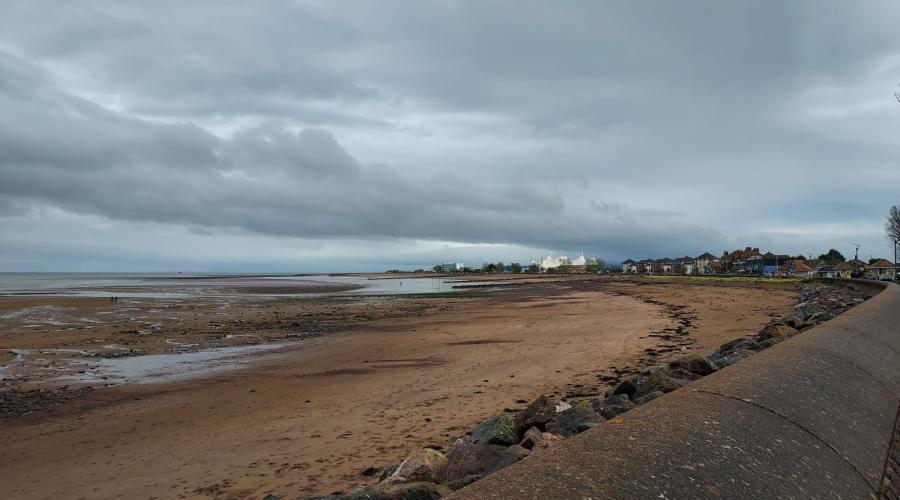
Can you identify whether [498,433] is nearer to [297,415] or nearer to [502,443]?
[502,443]

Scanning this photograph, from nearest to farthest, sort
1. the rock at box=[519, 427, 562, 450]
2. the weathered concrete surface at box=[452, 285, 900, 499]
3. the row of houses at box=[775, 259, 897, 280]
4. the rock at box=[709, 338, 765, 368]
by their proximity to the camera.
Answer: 1. the weathered concrete surface at box=[452, 285, 900, 499]
2. the rock at box=[519, 427, 562, 450]
3. the rock at box=[709, 338, 765, 368]
4. the row of houses at box=[775, 259, 897, 280]

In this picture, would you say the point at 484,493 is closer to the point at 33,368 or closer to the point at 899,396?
the point at 899,396

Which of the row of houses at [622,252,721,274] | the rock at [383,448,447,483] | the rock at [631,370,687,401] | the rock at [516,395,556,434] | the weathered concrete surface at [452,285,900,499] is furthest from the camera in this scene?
the row of houses at [622,252,721,274]

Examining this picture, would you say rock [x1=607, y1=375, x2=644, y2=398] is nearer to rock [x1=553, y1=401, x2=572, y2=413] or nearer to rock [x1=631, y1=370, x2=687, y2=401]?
rock [x1=631, y1=370, x2=687, y2=401]

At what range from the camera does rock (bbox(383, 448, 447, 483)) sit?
4699 millimetres

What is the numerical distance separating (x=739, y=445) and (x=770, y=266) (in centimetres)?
14455

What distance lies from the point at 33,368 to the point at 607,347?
55.4ft

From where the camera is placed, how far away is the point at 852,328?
6.12m

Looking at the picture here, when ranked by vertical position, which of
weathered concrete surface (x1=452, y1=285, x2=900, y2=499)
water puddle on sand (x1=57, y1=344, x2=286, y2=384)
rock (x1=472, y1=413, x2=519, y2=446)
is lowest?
water puddle on sand (x1=57, y1=344, x2=286, y2=384)

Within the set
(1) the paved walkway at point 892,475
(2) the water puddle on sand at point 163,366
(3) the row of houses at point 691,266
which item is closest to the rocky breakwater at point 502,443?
(1) the paved walkway at point 892,475

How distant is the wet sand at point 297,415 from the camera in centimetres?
664

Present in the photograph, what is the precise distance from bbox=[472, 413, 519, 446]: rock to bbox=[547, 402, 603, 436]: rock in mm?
444

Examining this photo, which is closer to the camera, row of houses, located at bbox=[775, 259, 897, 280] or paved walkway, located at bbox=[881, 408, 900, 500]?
paved walkway, located at bbox=[881, 408, 900, 500]

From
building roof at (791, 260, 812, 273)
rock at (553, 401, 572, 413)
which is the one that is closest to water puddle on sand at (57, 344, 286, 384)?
rock at (553, 401, 572, 413)
